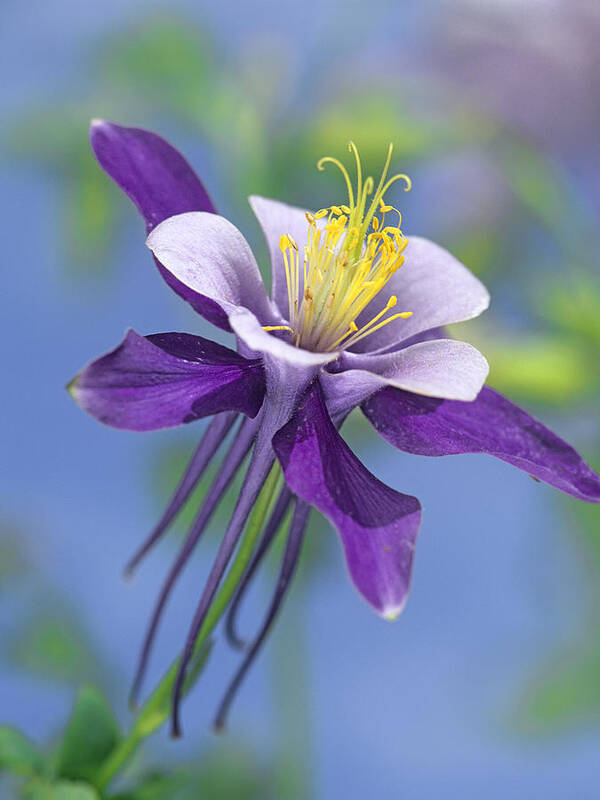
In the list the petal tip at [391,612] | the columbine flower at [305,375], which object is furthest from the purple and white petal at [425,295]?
the petal tip at [391,612]

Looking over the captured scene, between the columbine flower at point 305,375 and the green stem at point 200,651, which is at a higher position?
the columbine flower at point 305,375

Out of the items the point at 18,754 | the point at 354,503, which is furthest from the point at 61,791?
the point at 354,503

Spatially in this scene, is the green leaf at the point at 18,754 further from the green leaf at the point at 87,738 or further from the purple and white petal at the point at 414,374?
the purple and white petal at the point at 414,374

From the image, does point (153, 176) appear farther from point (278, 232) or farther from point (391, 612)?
point (391, 612)

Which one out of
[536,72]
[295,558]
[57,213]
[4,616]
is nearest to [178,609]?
[4,616]

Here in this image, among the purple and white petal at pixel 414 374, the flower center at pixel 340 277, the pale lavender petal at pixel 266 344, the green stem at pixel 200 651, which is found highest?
the flower center at pixel 340 277

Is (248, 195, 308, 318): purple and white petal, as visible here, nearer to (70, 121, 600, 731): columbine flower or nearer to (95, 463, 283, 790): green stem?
(70, 121, 600, 731): columbine flower
